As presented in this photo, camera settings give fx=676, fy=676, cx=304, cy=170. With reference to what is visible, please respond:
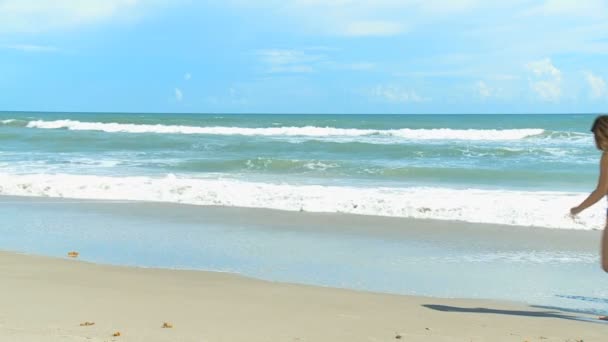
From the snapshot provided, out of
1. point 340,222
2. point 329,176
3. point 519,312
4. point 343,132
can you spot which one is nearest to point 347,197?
point 340,222

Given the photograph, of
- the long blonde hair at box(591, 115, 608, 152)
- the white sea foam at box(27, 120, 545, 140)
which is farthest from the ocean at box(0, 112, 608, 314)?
the white sea foam at box(27, 120, 545, 140)

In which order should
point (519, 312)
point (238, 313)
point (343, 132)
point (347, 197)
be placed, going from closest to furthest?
1. point (238, 313)
2. point (519, 312)
3. point (347, 197)
4. point (343, 132)

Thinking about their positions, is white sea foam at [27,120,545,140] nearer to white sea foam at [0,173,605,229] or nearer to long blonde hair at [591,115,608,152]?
white sea foam at [0,173,605,229]

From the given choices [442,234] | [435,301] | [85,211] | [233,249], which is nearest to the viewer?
[435,301]

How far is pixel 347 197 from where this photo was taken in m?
12.5

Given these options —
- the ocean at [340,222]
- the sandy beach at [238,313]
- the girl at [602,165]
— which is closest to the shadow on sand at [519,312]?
the sandy beach at [238,313]

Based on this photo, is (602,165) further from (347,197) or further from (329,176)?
(329,176)

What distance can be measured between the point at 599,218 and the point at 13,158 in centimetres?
1890

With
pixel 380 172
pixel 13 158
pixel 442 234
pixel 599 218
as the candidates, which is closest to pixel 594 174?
pixel 380 172

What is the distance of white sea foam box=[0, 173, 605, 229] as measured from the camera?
35.4 feet

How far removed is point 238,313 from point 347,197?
7.50 meters

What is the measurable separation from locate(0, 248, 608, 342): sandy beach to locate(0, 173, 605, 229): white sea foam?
5.19 meters

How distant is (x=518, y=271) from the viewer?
715cm

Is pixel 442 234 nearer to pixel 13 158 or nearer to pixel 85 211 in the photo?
pixel 85 211
